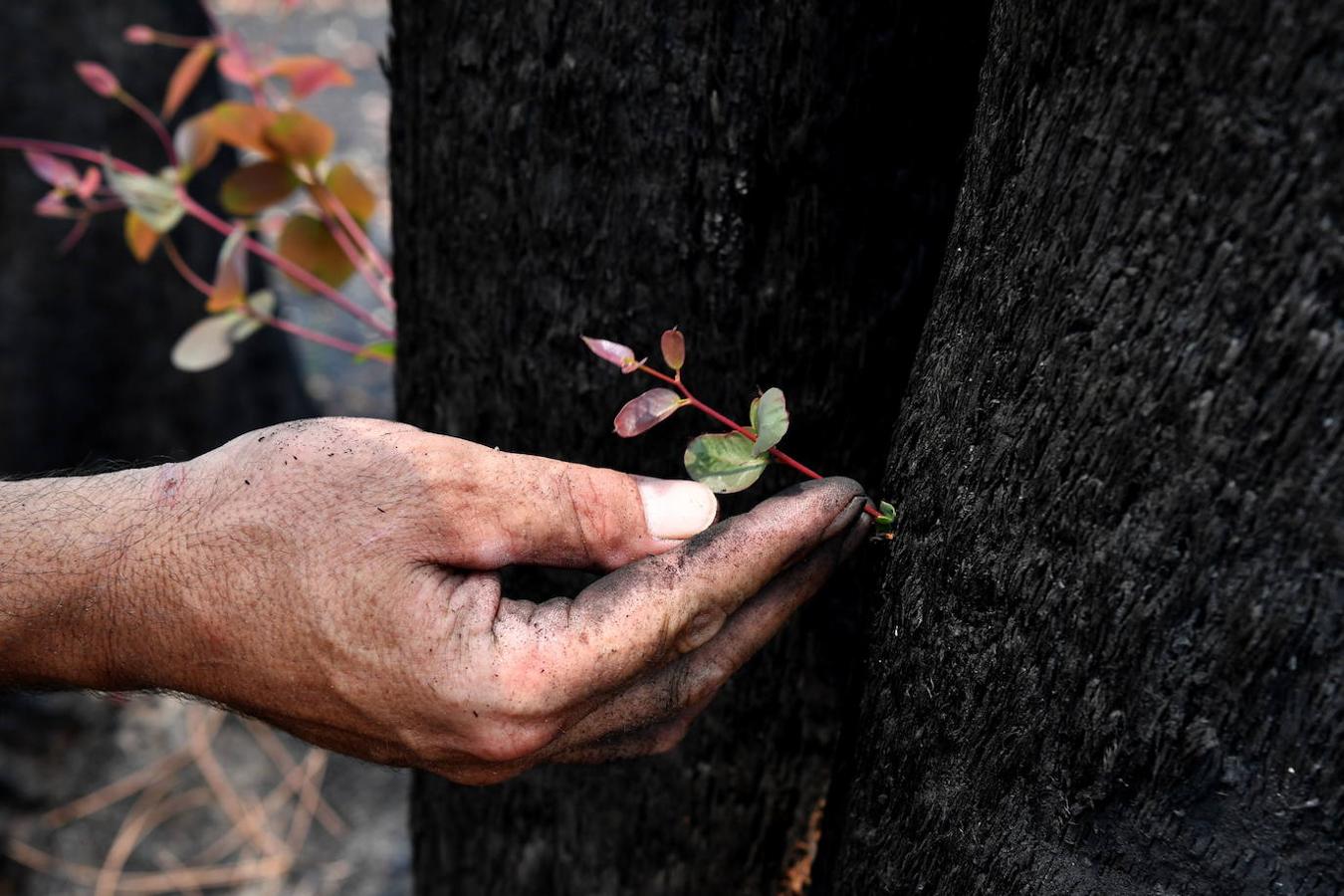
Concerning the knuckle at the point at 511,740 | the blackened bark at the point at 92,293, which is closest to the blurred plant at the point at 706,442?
the knuckle at the point at 511,740

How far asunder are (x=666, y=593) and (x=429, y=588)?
0.20m

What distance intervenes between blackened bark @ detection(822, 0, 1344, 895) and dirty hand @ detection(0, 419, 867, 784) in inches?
6.9

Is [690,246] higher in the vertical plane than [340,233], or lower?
higher

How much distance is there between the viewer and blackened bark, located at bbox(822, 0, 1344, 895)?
0.59m

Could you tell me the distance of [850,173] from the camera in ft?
3.18

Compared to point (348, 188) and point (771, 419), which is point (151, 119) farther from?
point (771, 419)

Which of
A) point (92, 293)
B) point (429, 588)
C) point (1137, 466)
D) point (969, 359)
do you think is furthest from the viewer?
point (92, 293)

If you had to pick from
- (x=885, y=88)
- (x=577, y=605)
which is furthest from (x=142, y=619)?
(x=885, y=88)

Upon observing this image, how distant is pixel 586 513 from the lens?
35.6 inches

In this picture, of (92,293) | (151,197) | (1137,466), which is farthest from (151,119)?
(92,293)

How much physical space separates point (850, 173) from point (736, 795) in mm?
733

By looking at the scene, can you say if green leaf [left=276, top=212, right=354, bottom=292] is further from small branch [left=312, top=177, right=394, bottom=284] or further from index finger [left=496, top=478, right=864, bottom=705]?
index finger [left=496, top=478, right=864, bottom=705]

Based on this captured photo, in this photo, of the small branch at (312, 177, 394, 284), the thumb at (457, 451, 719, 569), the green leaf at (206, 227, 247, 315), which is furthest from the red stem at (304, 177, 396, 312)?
the thumb at (457, 451, 719, 569)

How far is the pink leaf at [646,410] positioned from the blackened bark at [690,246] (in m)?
0.17
